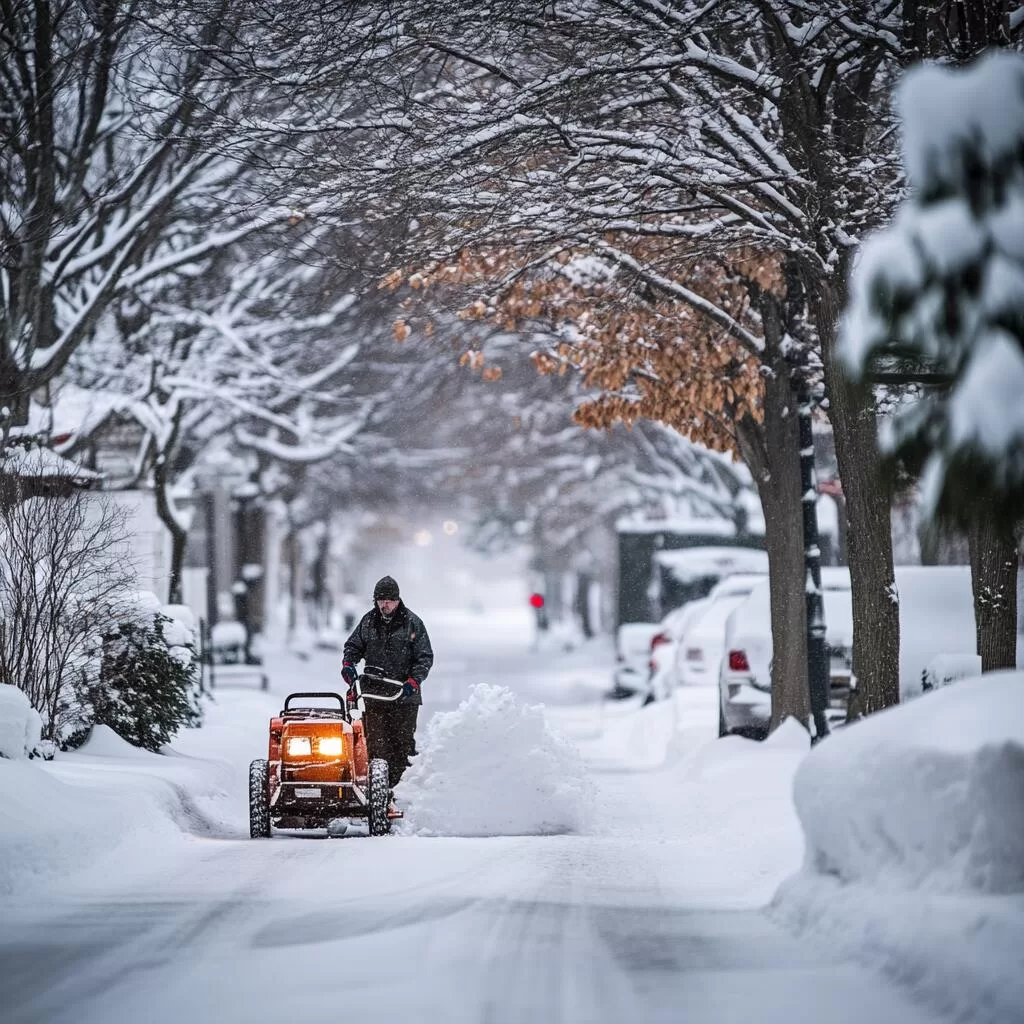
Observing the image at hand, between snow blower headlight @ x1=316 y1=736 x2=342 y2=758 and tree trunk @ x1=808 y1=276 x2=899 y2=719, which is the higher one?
tree trunk @ x1=808 y1=276 x2=899 y2=719

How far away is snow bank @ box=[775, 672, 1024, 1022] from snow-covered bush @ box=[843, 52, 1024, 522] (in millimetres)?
1011

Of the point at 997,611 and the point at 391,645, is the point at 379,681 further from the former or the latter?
the point at 997,611

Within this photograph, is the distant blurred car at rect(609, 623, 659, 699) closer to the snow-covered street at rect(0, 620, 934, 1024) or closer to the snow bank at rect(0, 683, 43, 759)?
the snow-covered street at rect(0, 620, 934, 1024)

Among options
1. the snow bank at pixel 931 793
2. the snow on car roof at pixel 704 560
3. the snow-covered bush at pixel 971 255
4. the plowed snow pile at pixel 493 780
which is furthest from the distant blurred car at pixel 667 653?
the snow-covered bush at pixel 971 255

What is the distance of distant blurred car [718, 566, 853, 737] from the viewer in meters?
15.9

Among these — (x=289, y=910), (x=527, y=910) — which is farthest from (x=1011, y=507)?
(x=289, y=910)

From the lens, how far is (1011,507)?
6.12 metres

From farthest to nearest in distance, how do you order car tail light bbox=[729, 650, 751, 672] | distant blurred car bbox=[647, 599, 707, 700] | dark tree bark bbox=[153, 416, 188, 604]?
dark tree bark bbox=[153, 416, 188, 604] < distant blurred car bbox=[647, 599, 707, 700] < car tail light bbox=[729, 650, 751, 672]

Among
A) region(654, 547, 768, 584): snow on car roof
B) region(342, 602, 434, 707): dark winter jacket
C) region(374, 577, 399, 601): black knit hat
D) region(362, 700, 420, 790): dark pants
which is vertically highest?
region(654, 547, 768, 584): snow on car roof

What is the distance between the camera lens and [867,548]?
1177cm

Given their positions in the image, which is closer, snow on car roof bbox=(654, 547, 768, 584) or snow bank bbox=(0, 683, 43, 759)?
snow bank bbox=(0, 683, 43, 759)

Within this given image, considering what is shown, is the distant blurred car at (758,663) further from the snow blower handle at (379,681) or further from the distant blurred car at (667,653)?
the snow blower handle at (379,681)

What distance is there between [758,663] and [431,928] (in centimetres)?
959

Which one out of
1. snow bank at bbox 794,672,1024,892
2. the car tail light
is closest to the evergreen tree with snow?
snow bank at bbox 794,672,1024,892
